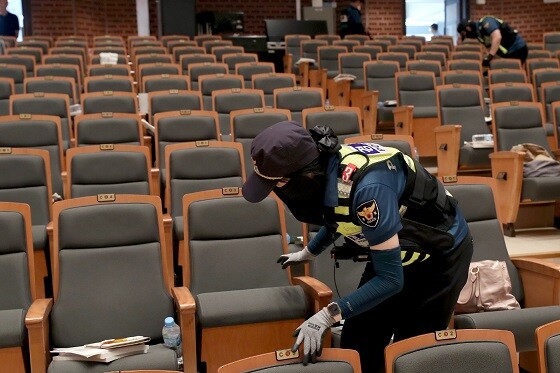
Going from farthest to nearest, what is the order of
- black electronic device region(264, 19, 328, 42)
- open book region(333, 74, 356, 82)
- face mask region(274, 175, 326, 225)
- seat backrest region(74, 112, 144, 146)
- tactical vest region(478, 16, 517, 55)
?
black electronic device region(264, 19, 328, 42), tactical vest region(478, 16, 517, 55), open book region(333, 74, 356, 82), seat backrest region(74, 112, 144, 146), face mask region(274, 175, 326, 225)

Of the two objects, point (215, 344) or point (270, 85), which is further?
point (270, 85)

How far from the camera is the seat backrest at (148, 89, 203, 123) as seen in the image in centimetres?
419

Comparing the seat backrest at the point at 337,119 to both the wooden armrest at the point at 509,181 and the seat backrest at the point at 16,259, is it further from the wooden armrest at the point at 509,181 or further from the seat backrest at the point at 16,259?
the seat backrest at the point at 16,259

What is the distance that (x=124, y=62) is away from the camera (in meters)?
6.61

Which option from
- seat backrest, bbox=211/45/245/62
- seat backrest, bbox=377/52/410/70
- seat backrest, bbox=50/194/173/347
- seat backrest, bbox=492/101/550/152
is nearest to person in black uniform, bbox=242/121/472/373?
seat backrest, bbox=50/194/173/347

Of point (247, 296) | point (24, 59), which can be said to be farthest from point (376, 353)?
point (24, 59)

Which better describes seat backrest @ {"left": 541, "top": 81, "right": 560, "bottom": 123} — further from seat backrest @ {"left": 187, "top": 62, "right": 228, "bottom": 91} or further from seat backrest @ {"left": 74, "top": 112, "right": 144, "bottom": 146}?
seat backrest @ {"left": 74, "top": 112, "right": 144, "bottom": 146}

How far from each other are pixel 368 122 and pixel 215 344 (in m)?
3.53

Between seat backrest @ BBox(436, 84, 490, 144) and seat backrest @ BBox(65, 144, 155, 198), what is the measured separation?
2.30 m

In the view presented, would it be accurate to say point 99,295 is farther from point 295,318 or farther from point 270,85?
point 270,85

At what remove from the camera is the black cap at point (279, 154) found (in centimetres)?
150

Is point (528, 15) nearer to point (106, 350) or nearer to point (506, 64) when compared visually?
point (506, 64)

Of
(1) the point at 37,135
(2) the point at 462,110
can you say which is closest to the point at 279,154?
(1) the point at 37,135

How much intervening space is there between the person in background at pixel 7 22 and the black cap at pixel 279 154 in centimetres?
747
